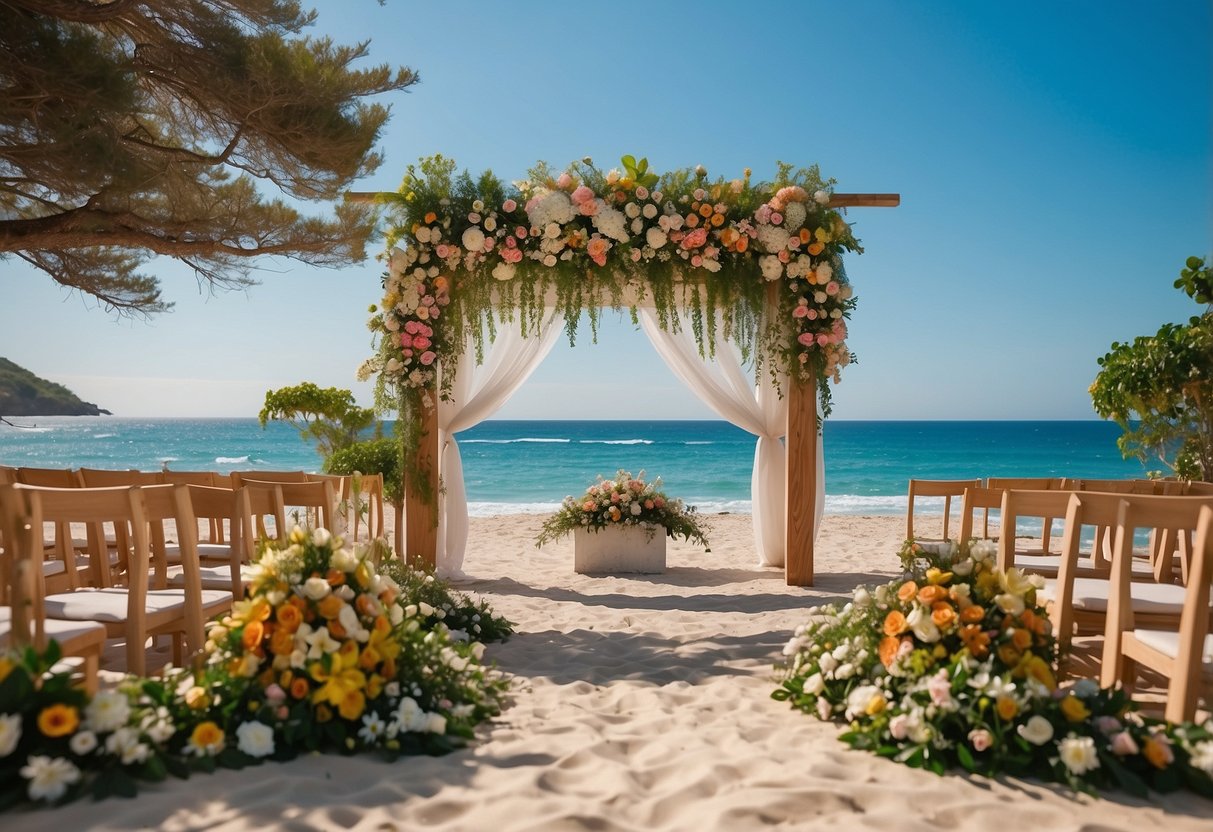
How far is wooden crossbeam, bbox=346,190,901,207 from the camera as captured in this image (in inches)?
237

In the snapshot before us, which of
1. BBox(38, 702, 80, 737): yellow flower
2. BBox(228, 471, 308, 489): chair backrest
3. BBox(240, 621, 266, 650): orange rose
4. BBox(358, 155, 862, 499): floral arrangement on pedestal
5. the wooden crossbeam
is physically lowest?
BBox(38, 702, 80, 737): yellow flower

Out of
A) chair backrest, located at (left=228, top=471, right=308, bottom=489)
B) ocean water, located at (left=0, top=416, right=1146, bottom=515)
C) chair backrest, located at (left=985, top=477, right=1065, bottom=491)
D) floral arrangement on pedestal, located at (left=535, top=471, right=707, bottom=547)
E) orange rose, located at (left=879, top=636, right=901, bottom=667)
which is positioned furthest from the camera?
ocean water, located at (left=0, top=416, right=1146, bottom=515)

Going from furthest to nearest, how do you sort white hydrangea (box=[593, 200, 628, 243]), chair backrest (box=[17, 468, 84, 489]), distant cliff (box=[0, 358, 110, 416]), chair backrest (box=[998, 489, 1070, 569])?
1. distant cliff (box=[0, 358, 110, 416])
2. white hydrangea (box=[593, 200, 628, 243])
3. chair backrest (box=[17, 468, 84, 489])
4. chair backrest (box=[998, 489, 1070, 569])

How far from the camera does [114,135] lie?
4926 millimetres

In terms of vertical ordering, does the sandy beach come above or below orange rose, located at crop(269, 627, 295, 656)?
below

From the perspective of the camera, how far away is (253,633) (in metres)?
2.31

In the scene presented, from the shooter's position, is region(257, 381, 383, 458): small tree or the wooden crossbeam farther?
region(257, 381, 383, 458): small tree

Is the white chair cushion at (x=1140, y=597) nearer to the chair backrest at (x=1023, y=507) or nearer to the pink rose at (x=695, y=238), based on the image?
the chair backrest at (x=1023, y=507)

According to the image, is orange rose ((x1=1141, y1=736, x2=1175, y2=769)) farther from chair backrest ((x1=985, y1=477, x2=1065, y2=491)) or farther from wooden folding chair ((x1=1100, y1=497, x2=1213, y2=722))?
chair backrest ((x1=985, y1=477, x2=1065, y2=491))

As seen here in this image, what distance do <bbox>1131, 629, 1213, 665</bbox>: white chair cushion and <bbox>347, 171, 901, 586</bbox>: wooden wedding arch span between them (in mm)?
3609

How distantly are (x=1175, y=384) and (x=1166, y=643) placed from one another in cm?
558

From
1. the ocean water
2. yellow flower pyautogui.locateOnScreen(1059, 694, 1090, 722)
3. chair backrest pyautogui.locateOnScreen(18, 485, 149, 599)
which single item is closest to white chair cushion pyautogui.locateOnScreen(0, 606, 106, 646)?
chair backrest pyautogui.locateOnScreen(18, 485, 149, 599)

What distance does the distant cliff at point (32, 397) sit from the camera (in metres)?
29.3

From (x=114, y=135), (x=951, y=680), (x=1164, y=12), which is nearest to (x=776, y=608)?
(x=951, y=680)
